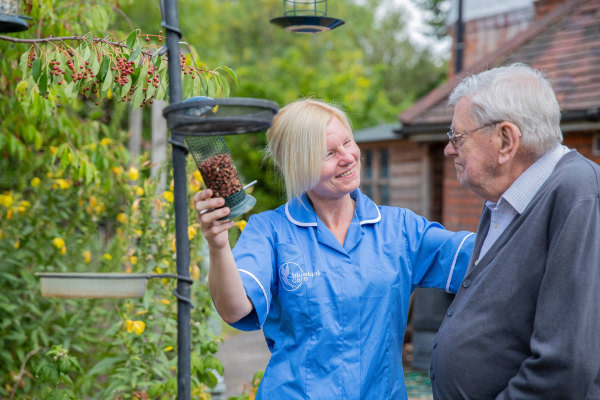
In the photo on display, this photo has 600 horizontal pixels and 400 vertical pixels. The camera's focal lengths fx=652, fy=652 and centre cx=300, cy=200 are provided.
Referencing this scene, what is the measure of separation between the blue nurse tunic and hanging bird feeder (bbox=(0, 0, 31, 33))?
3.38 ft

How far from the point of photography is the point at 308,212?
90.4 inches

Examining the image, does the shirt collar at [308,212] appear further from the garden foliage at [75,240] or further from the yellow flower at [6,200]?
the yellow flower at [6,200]

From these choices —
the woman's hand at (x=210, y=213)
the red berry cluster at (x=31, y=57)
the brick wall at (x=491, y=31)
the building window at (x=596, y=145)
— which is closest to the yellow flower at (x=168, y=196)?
the red berry cluster at (x=31, y=57)

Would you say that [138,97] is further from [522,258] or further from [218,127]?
[522,258]

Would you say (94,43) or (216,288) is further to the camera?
(94,43)

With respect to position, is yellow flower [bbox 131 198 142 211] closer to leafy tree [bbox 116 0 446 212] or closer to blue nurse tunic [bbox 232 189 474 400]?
blue nurse tunic [bbox 232 189 474 400]

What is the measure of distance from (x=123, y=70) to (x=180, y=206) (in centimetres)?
99

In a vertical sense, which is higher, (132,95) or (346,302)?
(132,95)

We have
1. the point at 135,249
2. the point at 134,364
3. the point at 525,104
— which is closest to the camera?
the point at 525,104

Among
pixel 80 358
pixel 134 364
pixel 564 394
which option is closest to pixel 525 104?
pixel 564 394

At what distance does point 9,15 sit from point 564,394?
206cm

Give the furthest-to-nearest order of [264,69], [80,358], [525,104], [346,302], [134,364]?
[264,69]
[80,358]
[134,364]
[346,302]
[525,104]

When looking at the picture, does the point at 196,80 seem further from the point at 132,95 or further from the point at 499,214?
the point at 499,214

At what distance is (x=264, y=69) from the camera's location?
22.5 meters
